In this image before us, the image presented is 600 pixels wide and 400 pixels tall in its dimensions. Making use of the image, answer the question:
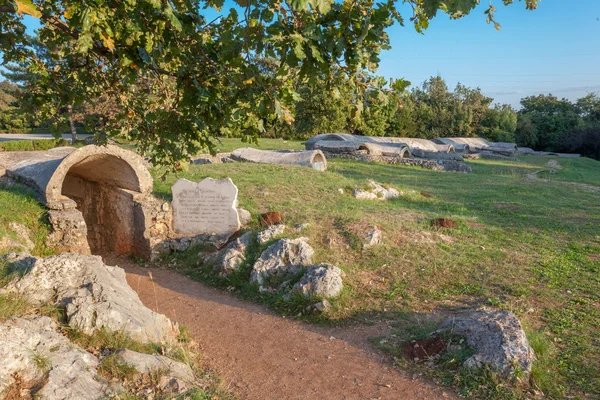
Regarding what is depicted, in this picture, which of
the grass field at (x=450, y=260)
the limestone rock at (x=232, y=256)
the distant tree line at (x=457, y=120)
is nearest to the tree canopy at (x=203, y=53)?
the grass field at (x=450, y=260)

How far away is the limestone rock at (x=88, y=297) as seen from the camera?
511cm

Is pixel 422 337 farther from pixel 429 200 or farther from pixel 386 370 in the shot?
pixel 429 200

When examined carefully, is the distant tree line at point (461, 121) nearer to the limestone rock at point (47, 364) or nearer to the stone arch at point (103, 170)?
the stone arch at point (103, 170)

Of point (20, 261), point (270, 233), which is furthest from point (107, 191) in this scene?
point (20, 261)

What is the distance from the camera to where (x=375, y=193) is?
46.8 ft

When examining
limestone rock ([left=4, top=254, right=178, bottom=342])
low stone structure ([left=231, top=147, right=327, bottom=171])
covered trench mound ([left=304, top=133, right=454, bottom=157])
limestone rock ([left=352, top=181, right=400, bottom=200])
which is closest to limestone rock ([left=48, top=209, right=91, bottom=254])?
limestone rock ([left=4, top=254, right=178, bottom=342])

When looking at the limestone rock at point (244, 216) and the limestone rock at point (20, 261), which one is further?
the limestone rock at point (244, 216)

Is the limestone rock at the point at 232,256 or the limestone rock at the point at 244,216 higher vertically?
the limestone rock at the point at 244,216

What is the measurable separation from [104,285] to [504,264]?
7257 millimetres

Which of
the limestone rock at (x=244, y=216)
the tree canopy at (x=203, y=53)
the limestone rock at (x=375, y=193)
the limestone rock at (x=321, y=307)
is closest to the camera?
the tree canopy at (x=203, y=53)

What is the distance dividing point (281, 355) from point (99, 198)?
8329mm

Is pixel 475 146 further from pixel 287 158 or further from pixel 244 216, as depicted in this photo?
pixel 244 216

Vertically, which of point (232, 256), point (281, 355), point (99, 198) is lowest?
point (281, 355)

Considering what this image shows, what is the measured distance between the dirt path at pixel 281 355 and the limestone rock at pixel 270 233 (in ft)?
5.18
